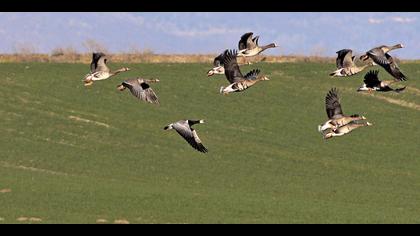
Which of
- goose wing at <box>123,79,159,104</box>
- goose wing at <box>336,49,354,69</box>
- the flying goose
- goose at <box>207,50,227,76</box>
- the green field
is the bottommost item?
the green field

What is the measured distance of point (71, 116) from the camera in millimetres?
83500

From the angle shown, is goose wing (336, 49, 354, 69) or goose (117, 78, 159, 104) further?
goose wing (336, 49, 354, 69)

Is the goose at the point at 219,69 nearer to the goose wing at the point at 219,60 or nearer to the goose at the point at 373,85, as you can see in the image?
the goose wing at the point at 219,60

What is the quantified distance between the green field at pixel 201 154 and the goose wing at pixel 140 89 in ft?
44.8

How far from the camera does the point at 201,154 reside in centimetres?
7506

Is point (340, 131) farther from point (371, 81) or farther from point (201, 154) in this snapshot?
point (201, 154)

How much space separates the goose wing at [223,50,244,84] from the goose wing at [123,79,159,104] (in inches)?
126

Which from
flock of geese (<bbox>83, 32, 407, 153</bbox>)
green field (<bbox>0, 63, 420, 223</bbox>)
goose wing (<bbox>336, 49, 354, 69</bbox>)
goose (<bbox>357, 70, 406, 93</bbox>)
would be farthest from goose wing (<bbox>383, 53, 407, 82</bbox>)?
green field (<bbox>0, 63, 420, 223</bbox>)

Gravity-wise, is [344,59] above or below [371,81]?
above

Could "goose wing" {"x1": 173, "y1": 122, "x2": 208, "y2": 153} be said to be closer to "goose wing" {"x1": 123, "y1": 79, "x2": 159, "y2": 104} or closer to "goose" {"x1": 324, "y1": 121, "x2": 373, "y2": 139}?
"goose wing" {"x1": 123, "y1": 79, "x2": 159, "y2": 104}

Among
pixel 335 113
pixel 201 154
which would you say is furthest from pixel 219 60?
pixel 201 154

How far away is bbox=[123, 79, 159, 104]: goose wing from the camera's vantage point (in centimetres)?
4138

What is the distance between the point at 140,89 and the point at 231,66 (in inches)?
136

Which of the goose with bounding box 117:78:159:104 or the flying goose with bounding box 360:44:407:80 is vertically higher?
the flying goose with bounding box 360:44:407:80
